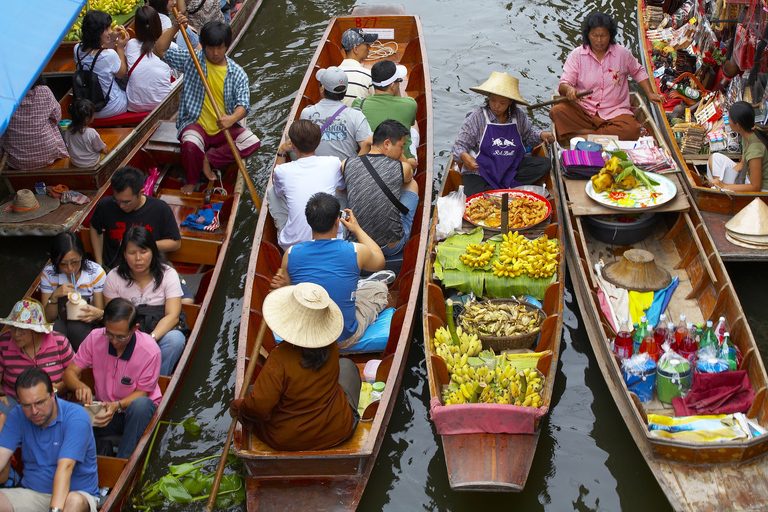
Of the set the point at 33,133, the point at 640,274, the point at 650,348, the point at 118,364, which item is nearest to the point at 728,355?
the point at 650,348

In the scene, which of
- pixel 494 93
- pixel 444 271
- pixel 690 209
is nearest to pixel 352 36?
pixel 494 93

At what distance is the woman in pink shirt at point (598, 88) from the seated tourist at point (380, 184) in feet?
8.27

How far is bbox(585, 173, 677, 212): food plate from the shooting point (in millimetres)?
5910

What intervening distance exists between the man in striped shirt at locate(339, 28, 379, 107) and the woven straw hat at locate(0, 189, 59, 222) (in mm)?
3060

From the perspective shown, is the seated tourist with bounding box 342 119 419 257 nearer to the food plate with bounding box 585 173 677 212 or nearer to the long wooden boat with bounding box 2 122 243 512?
the long wooden boat with bounding box 2 122 243 512

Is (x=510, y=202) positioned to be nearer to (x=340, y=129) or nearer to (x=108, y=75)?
(x=340, y=129)

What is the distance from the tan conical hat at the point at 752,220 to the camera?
5754 millimetres

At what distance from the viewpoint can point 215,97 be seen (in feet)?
23.1

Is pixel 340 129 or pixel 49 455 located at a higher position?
pixel 340 129

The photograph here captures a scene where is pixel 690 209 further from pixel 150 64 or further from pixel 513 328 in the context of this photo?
pixel 150 64

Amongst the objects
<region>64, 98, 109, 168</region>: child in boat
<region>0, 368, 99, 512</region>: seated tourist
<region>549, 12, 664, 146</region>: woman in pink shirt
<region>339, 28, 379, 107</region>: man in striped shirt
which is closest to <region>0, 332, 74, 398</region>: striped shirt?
<region>0, 368, 99, 512</region>: seated tourist

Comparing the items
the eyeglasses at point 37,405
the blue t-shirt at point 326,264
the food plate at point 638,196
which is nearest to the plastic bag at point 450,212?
the food plate at point 638,196

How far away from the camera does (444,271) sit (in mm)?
5574

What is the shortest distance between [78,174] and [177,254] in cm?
144
